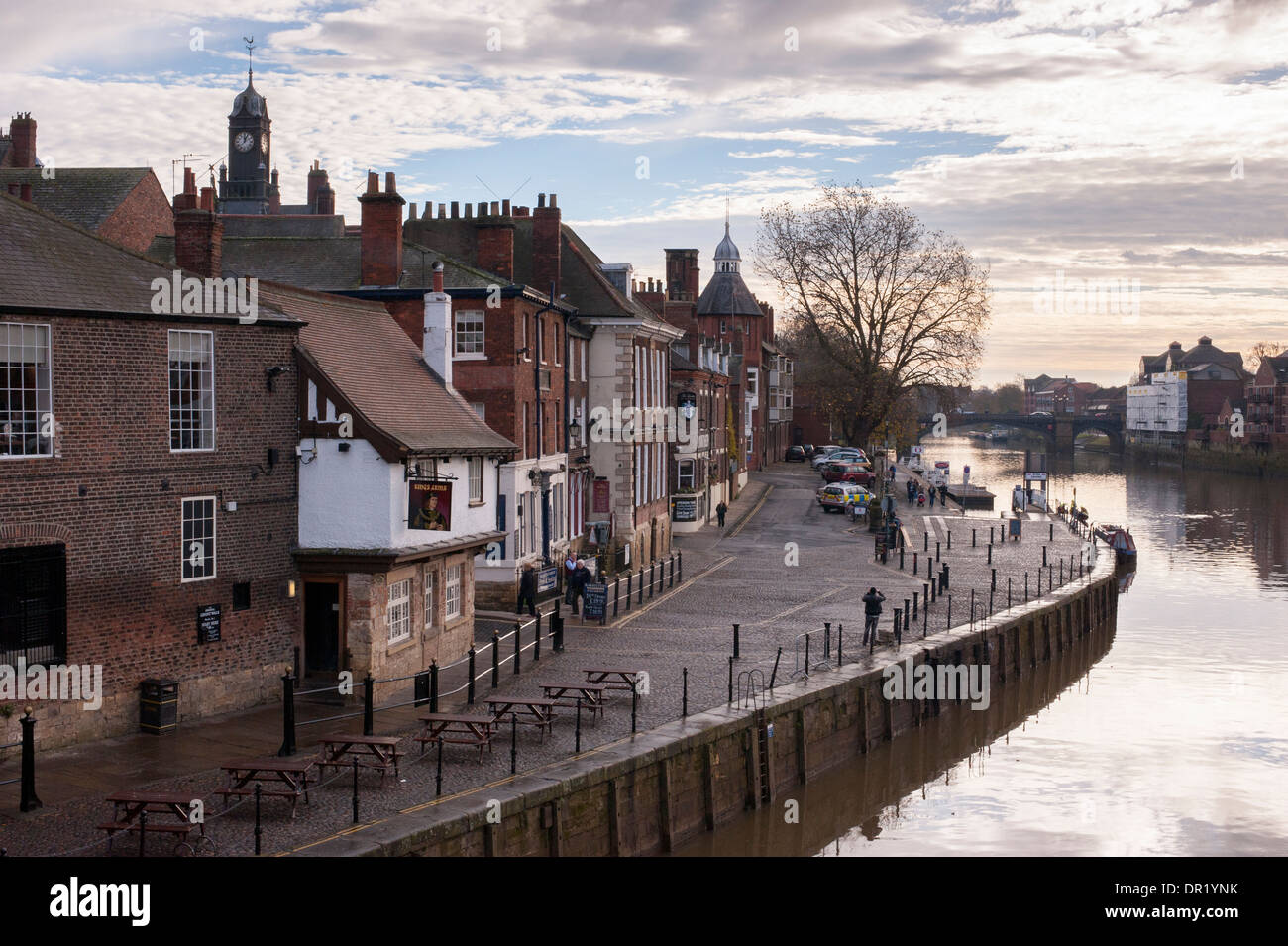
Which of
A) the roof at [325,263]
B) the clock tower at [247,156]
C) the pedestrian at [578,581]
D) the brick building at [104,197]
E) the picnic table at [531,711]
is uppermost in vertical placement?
the clock tower at [247,156]

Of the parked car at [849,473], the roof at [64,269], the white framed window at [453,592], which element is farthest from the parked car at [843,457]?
the roof at [64,269]

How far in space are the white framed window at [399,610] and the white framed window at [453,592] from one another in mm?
1635

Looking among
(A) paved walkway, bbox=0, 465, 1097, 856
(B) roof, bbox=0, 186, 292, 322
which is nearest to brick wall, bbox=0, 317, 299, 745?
(B) roof, bbox=0, 186, 292, 322

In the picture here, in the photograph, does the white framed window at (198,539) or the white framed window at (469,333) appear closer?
the white framed window at (198,539)

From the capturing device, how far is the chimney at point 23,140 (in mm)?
47781

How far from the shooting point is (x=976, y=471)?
5807 inches

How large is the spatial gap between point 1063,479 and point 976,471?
45.1ft

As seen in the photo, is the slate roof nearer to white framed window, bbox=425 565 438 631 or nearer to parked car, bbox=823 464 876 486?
parked car, bbox=823 464 876 486

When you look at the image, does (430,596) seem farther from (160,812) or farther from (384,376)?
(160,812)

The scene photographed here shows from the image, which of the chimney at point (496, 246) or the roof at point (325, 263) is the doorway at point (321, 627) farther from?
the chimney at point (496, 246)

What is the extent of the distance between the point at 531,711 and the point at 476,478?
24.3ft

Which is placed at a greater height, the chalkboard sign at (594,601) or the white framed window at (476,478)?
the white framed window at (476,478)
